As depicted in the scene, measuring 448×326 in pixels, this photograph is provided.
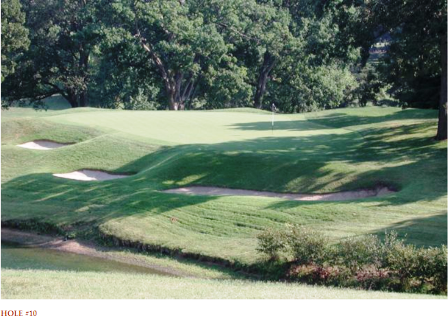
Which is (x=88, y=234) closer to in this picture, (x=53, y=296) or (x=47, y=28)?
(x=53, y=296)

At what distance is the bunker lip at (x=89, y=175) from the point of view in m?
32.0

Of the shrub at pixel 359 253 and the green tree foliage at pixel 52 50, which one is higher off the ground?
the green tree foliage at pixel 52 50

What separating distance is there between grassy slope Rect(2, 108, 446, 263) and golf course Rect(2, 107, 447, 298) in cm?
7

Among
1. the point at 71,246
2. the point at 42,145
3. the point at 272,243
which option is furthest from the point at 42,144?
the point at 272,243

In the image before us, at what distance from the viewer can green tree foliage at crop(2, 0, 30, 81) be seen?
5503 cm

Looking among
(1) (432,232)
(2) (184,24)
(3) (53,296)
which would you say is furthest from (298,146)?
(2) (184,24)

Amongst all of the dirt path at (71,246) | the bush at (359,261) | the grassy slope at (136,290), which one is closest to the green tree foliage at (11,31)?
the dirt path at (71,246)

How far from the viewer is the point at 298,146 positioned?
32.9 metres

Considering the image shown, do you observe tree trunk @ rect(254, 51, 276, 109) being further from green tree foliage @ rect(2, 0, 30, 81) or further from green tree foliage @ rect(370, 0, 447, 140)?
green tree foliage @ rect(370, 0, 447, 140)

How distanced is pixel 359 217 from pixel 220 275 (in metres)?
5.28

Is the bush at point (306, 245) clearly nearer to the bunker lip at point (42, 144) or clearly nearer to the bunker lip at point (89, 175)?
the bunker lip at point (89, 175)

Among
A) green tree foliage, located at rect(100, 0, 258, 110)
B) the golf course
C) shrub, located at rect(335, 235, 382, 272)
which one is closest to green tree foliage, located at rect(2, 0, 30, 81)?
green tree foliage, located at rect(100, 0, 258, 110)

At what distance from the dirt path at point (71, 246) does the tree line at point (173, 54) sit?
3246 centimetres

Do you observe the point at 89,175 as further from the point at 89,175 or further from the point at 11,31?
the point at 11,31
